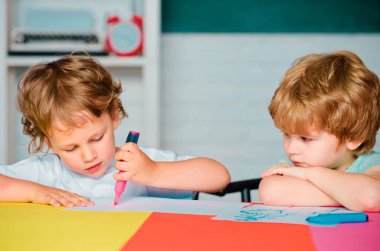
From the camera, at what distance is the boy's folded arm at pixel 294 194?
1.24m

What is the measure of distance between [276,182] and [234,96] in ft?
5.82

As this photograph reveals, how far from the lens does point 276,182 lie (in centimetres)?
127

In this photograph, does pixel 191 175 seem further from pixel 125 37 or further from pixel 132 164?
pixel 125 37

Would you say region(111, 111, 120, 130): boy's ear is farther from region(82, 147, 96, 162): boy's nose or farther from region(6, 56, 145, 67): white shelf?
region(6, 56, 145, 67): white shelf

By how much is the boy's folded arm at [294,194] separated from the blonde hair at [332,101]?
146 millimetres

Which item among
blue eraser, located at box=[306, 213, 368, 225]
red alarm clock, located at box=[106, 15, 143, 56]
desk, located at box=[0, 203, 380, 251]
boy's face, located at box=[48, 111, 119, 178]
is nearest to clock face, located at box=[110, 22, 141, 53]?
red alarm clock, located at box=[106, 15, 143, 56]

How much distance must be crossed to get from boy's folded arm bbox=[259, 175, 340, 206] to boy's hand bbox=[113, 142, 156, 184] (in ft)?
0.94

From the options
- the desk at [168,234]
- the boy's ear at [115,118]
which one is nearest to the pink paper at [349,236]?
the desk at [168,234]

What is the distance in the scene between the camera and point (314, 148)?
1355 mm

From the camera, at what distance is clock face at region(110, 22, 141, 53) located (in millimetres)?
2732

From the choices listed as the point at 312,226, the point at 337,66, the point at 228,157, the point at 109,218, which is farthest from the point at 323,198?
the point at 228,157

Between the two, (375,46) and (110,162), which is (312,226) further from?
(375,46)

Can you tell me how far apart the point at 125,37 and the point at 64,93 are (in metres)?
1.34

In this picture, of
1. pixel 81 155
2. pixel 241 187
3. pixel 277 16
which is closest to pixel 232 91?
pixel 277 16
